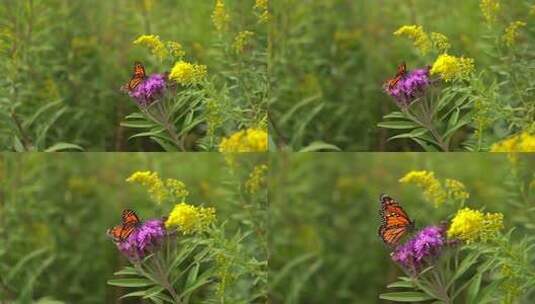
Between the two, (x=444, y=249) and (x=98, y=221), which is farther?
(x=98, y=221)

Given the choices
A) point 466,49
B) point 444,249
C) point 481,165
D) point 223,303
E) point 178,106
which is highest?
point 466,49

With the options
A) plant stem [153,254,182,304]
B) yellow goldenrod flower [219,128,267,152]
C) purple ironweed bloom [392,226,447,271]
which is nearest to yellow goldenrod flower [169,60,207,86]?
yellow goldenrod flower [219,128,267,152]

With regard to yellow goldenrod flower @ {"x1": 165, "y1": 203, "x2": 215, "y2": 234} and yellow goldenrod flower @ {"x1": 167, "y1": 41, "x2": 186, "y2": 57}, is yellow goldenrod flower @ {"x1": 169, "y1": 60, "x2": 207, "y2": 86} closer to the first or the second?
yellow goldenrod flower @ {"x1": 167, "y1": 41, "x2": 186, "y2": 57}

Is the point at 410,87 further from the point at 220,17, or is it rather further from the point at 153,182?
the point at 153,182

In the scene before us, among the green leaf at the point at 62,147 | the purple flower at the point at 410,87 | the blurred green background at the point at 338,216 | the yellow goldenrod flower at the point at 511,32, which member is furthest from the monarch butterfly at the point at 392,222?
the green leaf at the point at 62,147

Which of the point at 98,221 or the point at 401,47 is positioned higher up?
the point at 401,47

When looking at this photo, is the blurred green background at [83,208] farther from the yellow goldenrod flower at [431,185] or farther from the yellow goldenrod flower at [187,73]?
the yellow goldenrod flower at [431,185]

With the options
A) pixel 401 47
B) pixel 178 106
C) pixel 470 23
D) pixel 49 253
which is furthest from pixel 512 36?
pixel 49 253

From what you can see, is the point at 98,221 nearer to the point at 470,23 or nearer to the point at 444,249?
the point at 444,249
